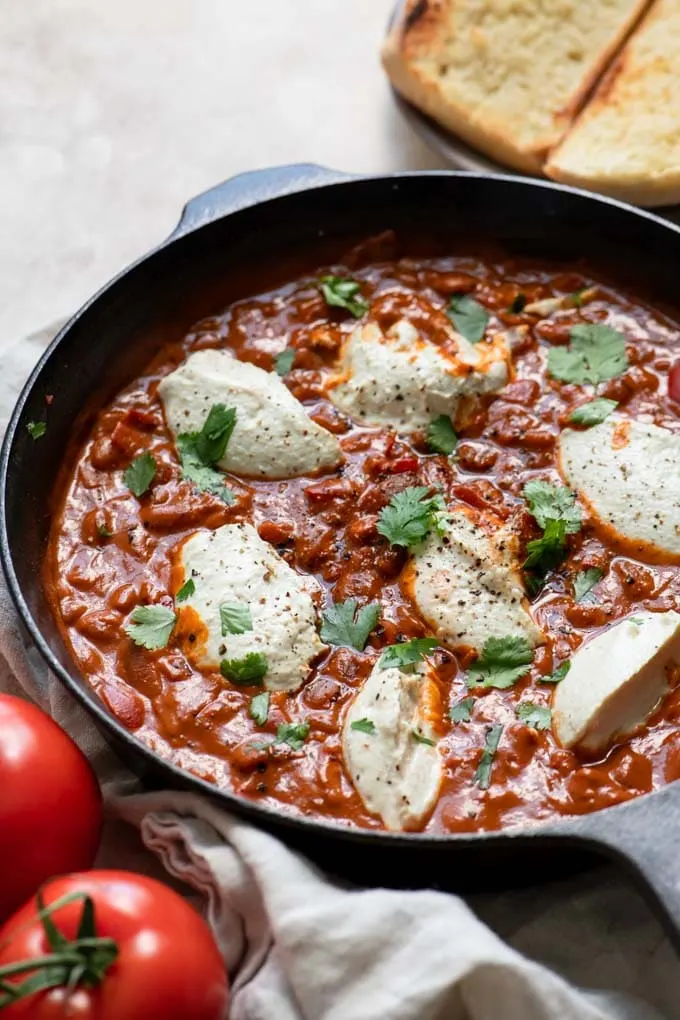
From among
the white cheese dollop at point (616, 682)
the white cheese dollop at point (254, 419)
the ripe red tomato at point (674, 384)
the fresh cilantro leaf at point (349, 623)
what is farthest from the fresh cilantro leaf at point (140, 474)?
the ripe red tomato at point (674, 384)

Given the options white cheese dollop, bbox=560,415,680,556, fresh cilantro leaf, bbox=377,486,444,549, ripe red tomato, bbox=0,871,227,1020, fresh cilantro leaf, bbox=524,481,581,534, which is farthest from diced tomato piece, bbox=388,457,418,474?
ripe red tomato, bbox=0,871,227,1020

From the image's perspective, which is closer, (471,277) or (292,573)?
(292,573)

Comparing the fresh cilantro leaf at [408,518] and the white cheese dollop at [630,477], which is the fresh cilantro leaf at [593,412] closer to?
the white cheese dollop at [630,477]

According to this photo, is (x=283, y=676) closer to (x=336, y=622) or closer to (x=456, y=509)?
(x=336, y=622)

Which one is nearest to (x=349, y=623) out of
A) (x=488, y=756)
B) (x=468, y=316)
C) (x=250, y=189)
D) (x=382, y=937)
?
(x=488, y=756)

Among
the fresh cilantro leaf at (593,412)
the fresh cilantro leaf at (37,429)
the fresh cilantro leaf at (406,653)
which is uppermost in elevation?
the fresh cilantro leaf at (593,412)

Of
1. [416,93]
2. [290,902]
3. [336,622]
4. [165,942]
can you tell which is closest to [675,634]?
[336,622]

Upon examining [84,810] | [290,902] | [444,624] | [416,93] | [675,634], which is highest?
[416,93]
